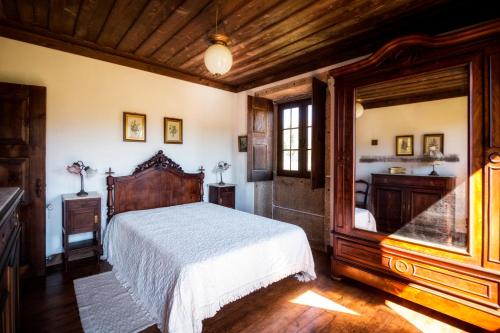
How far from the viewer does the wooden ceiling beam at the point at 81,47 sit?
2.79 m

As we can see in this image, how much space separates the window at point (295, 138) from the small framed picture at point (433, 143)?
6.77 ft

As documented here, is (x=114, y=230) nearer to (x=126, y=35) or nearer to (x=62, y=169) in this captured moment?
(x=62, y=169)

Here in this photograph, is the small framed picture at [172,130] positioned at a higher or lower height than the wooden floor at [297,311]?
higher

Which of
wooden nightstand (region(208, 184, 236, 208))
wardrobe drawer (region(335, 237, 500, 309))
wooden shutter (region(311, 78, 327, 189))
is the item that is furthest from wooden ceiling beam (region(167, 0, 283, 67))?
wardrobe drawer (region(335, 237, 500, 309))

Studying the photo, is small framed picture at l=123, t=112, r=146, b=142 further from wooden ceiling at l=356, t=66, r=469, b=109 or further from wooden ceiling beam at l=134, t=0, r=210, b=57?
wooden ceiling at l=356, t=66, r=469, b=109

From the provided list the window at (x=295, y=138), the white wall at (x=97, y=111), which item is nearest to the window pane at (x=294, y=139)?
the window at (x=295, y=138)

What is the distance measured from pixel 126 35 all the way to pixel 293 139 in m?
2.87

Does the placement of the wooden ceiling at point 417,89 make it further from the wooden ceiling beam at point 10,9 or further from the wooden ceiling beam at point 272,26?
the wooden ceiling beam at point 10,9

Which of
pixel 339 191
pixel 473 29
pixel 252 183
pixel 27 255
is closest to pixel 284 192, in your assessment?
pixel 252 183

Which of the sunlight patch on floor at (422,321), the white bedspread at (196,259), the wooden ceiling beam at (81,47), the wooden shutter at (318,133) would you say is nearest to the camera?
the white bedspread at (196,259)

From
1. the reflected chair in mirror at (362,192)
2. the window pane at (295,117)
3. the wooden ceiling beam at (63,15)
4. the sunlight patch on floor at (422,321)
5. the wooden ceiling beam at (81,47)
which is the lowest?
the sunlight patch on floor at (422,321)

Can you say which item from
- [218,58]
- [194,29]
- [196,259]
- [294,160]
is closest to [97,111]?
[194,29]

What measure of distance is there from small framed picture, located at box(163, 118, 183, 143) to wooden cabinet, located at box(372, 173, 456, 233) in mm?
2931

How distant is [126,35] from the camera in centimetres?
295
